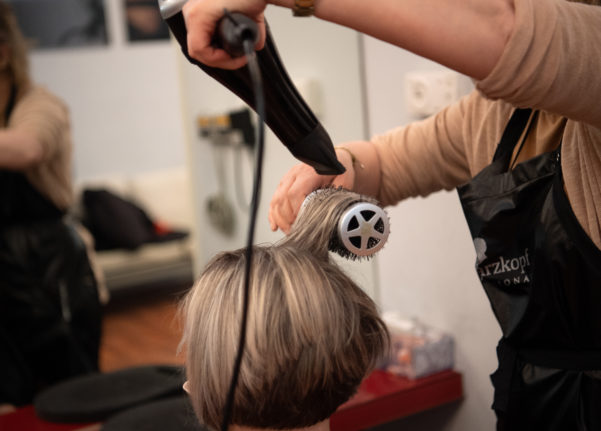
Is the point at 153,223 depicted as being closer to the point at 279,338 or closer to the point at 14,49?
the point at 14,49

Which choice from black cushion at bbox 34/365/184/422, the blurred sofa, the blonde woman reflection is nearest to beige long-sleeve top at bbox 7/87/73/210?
the blonde woman reflection

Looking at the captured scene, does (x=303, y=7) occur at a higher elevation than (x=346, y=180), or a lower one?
higher

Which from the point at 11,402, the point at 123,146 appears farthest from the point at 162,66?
the point at 11,402

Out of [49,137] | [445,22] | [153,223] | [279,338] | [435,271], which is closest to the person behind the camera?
[445,22]

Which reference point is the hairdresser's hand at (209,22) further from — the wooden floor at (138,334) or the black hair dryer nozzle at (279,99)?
the wooden floor at (138,334)

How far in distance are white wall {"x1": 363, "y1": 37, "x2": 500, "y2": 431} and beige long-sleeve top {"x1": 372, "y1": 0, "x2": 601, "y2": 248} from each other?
398 mm

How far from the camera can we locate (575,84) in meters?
0.62

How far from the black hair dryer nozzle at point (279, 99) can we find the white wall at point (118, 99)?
4.31m

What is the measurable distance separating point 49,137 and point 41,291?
0.51 meters

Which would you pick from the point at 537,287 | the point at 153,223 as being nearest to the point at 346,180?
the point at 537,287

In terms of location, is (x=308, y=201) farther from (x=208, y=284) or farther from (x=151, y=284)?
(x=151, y=284)

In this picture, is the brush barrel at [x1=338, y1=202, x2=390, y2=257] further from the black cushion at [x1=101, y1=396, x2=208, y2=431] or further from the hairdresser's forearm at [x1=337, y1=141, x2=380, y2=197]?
the black cushion at [x1=101, y1=396, x2=208, y2=431]

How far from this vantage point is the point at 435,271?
5.21ft

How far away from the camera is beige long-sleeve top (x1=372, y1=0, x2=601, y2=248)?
606 millimetres
